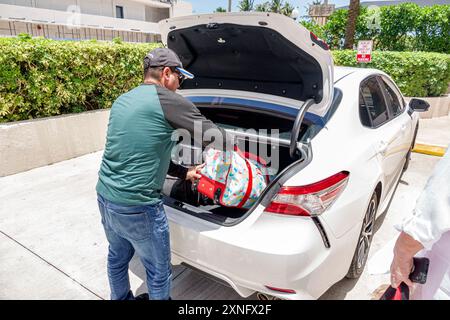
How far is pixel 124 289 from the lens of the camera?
90.0 inches

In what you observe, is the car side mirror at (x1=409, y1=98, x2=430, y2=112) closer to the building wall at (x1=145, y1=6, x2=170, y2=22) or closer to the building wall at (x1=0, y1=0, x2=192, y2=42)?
the building wall at (x1=0, y1=0, x2=192, y2=42)

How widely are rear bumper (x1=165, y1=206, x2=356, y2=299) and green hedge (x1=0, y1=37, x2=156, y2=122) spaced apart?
13.9 ft

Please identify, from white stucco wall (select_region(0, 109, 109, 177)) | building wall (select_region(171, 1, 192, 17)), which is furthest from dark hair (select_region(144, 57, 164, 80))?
building wall (select_region(171, 1, 192, 17))

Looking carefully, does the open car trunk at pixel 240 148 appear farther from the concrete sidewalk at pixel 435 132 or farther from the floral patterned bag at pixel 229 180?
the concrete sidewalk at pixel 435 132

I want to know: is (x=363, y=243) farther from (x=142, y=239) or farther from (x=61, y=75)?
(x=61, y=75)

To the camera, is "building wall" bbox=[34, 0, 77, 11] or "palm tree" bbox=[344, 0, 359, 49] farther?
"building wall" bbox=[34, 0, 77, 11]

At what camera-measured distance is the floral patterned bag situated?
216 cm

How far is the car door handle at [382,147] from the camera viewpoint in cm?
263

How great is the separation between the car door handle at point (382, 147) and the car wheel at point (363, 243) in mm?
346

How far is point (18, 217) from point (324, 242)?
3408 millimetres

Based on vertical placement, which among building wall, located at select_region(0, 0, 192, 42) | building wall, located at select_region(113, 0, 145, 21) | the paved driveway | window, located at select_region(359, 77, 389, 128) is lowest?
the paved driveway

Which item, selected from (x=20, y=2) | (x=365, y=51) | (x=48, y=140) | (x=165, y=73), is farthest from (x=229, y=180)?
(x=20, y=2)

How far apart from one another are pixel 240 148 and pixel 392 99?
193 cm

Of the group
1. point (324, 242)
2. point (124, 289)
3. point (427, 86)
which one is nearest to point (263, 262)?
point (324, 242)
